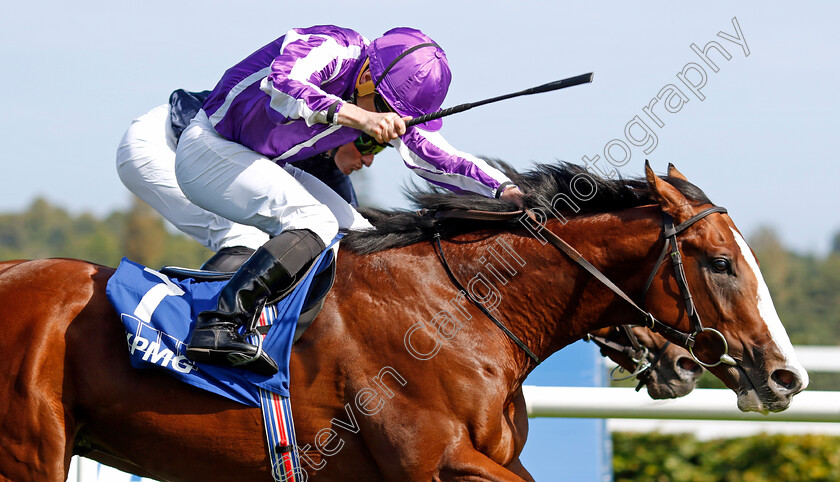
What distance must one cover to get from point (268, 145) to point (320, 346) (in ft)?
2.69

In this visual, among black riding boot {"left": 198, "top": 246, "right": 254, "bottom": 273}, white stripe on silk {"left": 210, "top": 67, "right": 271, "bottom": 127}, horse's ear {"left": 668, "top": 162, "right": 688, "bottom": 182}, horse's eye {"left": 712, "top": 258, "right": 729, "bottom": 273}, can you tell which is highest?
white stripe on silk {"left": 210, "top": 67, "right": 271, "bottom": 127}

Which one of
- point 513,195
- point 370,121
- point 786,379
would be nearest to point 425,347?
point 513,195

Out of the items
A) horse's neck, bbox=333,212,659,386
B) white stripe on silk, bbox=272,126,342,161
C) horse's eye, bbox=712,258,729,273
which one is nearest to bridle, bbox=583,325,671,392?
horse's neck, bbox=333,212,659,386

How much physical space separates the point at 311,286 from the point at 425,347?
1.51 ft

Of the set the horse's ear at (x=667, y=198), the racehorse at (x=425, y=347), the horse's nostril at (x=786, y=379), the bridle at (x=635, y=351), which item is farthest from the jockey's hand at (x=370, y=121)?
the horse's nostril at (x=786, y=379)

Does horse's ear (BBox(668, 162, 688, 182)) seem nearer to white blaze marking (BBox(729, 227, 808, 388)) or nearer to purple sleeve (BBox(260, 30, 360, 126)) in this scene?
white blaze marking (BBox(729, 227, 808, 388))

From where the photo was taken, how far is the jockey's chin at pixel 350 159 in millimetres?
3756

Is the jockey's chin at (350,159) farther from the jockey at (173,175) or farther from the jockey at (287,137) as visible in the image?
the jockey at (287,137)

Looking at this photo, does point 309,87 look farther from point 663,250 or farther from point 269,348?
point 663,250

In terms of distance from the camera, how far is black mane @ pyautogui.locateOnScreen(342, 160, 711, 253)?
3.13 meters

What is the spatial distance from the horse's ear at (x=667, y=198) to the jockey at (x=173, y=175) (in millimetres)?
1287

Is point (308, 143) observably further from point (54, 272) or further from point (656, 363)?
point (656, 363)

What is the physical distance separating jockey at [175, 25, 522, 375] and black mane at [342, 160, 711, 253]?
0.10m

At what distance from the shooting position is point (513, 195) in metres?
3.26
